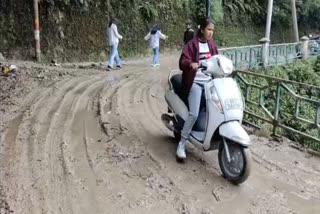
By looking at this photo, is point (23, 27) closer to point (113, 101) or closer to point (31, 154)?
point (113, 101)

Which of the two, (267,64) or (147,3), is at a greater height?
(147,3)

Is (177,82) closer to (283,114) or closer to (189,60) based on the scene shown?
(189,60)

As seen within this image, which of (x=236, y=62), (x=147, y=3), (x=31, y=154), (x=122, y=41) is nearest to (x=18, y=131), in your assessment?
(x=31, y=154)

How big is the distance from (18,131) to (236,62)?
307 inches

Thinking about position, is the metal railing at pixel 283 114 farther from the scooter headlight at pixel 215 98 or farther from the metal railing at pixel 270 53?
the metal railing at pixel 270 53

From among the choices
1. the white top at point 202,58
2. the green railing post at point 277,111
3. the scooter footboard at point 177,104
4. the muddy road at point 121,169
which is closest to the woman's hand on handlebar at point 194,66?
the white top at point 202,58

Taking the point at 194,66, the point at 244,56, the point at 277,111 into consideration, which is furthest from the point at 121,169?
the point at 244,56

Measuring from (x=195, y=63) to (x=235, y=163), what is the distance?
124 centimetres

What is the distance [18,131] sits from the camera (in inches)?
227

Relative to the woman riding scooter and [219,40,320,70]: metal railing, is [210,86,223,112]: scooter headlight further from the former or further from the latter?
[219,40,320,70]: metal railing

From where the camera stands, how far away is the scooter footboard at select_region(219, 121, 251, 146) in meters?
4.22

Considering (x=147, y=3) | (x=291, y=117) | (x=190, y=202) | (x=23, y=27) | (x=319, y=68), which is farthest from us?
(x=147, y=3)

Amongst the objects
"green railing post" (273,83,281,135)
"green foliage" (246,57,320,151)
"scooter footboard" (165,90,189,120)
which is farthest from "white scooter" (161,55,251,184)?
"green foliage" (246,57,320,151)

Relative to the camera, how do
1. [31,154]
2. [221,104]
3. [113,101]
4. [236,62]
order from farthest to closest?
[236,62] < [113,101] < [31,154] < [221,104]
